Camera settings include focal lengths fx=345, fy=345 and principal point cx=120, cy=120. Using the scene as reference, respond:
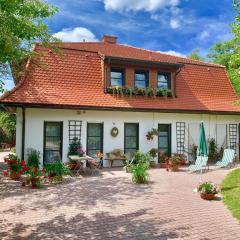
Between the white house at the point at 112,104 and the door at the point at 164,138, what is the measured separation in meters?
0.05

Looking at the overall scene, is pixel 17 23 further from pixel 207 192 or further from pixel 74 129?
pixel 74 129

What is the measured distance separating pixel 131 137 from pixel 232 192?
294 inches

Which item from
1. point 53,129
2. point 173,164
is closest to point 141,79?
point 173,164

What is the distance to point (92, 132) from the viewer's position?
1702 cm

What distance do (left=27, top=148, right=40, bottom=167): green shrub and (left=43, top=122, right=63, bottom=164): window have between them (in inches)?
27.8

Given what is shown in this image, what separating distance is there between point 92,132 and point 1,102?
4.67 m

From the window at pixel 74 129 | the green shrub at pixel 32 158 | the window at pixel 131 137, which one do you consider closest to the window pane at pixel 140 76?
the window at pixel 131 137

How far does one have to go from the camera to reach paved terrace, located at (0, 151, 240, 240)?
25.1 ft

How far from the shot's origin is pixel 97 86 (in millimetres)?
17938

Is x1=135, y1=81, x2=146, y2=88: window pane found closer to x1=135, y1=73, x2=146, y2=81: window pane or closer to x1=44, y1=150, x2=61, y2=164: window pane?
x1=135, y1=73, x2=146, y2=81: window pane

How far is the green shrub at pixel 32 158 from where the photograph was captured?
14.9 meters

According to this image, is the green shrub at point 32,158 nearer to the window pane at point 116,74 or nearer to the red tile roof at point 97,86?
the red tile roof at point 97,86

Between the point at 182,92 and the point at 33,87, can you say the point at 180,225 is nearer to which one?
the point at 33,87

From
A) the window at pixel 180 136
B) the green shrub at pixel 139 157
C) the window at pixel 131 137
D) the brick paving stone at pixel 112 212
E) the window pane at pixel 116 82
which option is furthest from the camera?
the window at pixel 180 136
